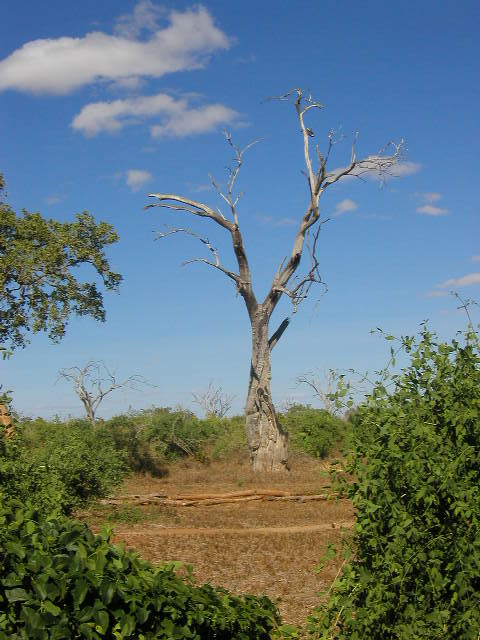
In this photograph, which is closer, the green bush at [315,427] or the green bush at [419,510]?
the green bush at [419,510]

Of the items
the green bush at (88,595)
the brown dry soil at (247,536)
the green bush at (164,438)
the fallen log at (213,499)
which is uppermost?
the green bush at (164,438)

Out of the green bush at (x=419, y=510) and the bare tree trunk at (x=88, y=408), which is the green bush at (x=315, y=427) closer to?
the bare tree trunk at (x=88, y=408)

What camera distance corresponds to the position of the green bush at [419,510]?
4086 mm

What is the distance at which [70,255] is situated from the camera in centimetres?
2197

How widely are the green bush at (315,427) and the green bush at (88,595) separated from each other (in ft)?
66.3

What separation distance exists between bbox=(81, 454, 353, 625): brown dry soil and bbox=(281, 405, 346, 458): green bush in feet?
12.2

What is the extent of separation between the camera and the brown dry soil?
9734 mm

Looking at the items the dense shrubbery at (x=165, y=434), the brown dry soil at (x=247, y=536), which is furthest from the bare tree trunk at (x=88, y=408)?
the brown dry soil at (x=247, y=536)

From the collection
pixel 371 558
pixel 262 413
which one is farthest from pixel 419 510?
pixel 262 413

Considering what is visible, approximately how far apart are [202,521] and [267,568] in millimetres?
4799

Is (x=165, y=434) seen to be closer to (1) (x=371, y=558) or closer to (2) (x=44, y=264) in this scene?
(2) (x=44, y=264)

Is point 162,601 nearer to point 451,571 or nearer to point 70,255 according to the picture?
point 451,571

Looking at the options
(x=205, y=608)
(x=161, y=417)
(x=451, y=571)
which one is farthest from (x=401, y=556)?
(x=161, y=417)

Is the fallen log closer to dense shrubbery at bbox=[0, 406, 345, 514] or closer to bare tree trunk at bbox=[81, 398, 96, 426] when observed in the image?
dense shrubbery at bbox=[0, 406, 345, 514]
